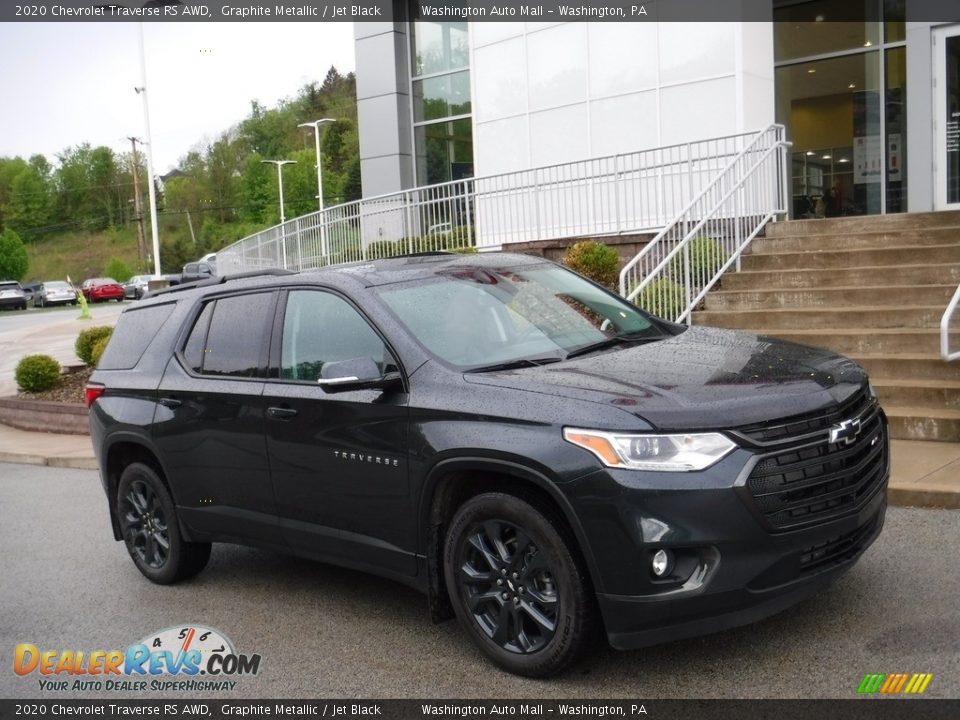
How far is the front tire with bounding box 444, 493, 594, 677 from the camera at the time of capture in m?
4.07

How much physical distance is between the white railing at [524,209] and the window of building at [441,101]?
5.09 meters

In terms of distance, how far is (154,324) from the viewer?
6.55 metres

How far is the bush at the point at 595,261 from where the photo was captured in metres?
12.6

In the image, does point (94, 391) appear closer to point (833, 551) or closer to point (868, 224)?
point (833, 551)

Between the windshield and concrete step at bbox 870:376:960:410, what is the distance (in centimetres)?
366

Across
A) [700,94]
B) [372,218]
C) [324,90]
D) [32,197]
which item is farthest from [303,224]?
[32,197]

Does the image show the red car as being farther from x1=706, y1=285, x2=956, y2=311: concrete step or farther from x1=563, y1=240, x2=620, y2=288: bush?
x1=706, y1=285, x2=956, y2=311: concrete step

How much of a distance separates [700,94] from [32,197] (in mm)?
123194

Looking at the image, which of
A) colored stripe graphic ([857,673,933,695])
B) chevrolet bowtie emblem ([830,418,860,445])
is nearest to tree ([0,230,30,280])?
chevrolet bowtie emblem ([830,418,860,445])

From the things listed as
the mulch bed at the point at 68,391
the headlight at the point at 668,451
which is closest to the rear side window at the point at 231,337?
the headlight at the point at 668,451

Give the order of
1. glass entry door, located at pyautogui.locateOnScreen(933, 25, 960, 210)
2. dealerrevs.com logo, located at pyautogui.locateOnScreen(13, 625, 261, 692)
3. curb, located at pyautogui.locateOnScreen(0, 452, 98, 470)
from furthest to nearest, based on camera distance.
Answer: glass entry door, located at pyautogui.locateOnScreen(933, 25, 960, 210), curb, located at pyautogui.locateOnScreen(0, 452, 98, 470), dealerrevs.com logo, located at pyautogui.locateOnScreen(13, 625, 261, 692)

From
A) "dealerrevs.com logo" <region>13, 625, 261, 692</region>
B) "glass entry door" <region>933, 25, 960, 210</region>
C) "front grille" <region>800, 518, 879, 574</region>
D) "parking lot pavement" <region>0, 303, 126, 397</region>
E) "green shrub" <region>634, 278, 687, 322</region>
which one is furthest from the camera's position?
"parking lot pavement" <region>0, 303, 126, 397</region>

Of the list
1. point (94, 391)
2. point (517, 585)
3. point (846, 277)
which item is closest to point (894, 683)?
point (517, 585)

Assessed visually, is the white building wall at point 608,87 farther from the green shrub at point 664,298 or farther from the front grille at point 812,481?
the front grille at point 812,481
